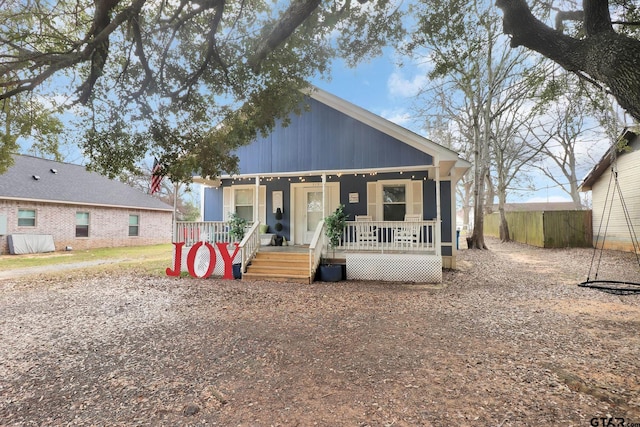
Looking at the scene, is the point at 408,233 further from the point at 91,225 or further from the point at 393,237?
the point at 91,225

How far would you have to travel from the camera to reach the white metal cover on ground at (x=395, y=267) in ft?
26.6

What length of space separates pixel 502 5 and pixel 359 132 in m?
5.45

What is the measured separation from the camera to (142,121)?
5676mm

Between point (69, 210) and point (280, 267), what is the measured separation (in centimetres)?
1454

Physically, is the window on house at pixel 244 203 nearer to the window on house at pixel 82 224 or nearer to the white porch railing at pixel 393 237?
the white porch railing at pixel 393 237

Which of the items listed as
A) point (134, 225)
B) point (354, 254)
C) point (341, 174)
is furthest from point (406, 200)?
point (134, 225)

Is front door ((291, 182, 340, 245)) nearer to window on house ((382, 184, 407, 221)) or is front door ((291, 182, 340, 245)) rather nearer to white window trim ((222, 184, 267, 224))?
white window trim ((222, 184, 267, 224))

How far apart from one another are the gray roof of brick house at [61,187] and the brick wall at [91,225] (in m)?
0.42

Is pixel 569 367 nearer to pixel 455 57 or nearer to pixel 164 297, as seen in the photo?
pixel 455 57

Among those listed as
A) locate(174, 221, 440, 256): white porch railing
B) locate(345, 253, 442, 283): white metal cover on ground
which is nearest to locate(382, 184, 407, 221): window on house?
locate(174, 221, 440, 256): white porch railing

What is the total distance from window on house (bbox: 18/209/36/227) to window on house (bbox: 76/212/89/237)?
1926mm

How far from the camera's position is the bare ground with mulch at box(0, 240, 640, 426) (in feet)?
8.34

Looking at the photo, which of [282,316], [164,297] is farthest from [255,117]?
[164,297]

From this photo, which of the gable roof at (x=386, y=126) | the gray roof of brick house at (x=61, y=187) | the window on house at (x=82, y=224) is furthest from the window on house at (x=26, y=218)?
the gable roof at (x=386, y=126)
